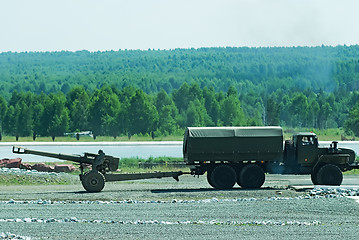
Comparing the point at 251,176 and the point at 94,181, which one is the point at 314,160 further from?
the point at 94,181

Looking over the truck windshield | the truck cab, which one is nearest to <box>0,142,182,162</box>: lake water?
the truck cab

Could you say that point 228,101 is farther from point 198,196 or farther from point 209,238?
point 209,238

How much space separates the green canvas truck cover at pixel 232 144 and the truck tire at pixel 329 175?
2589mm

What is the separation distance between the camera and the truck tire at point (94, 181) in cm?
4050

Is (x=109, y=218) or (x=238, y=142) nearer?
(x=109, y=218)

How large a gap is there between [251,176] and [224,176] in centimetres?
141

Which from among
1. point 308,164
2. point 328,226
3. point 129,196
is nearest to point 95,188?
point 129,196

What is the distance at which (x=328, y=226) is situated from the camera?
25953 mm

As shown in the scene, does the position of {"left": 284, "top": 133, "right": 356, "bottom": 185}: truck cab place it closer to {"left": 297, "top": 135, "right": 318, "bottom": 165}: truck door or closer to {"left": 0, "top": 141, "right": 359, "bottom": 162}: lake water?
{"left": 297, "top": 135, "right": 318, "bottom": 165}: truck door

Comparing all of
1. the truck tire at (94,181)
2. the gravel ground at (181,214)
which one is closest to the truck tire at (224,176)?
the gravel ground at (181,214)

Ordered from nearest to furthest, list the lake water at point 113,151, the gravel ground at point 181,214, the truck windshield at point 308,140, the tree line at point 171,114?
the gravel ground at point 181,214 < the truck windshield at point 308,140 < the lake water at point 113,151 < the tree line at point 171,114

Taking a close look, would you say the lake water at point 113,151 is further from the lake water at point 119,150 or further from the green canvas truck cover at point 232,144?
the green canvas truck cover at point 232,144

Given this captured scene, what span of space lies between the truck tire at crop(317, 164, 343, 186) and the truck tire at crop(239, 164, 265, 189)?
10.4ft

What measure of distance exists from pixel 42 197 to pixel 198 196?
24.2ft
